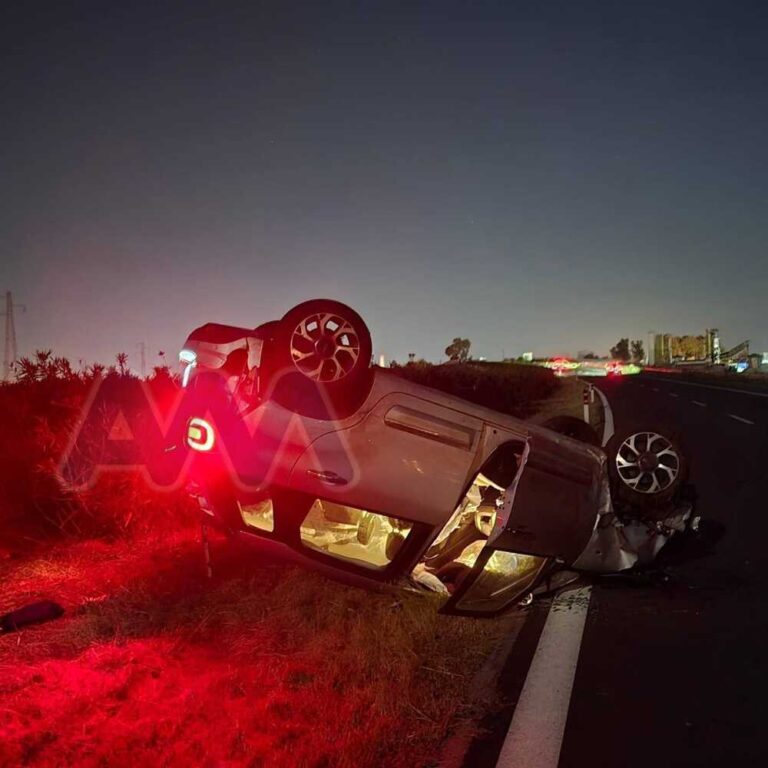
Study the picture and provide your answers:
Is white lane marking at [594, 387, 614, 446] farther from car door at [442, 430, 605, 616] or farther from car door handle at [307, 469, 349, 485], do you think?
car door handle at [307, 469, 349, 485]

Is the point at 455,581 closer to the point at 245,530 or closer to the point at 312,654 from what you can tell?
the point at 312,654

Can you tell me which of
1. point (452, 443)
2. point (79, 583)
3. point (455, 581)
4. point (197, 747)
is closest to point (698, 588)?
point (455, 581)

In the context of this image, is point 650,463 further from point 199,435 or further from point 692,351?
point 692,351

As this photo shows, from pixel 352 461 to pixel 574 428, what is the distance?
10.4ft

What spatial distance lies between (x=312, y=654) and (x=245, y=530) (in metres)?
0.84

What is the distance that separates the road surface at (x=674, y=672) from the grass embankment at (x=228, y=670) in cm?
44

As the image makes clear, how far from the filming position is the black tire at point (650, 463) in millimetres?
5535

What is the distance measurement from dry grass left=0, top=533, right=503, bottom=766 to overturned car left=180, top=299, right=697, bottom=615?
1.64 feet

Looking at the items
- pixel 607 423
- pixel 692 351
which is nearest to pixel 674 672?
pixel 607 423

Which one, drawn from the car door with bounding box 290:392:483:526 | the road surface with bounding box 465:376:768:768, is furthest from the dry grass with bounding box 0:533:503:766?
the car door with bounding box 290:392:483:526

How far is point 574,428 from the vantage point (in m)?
6.23

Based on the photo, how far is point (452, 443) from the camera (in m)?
3.88

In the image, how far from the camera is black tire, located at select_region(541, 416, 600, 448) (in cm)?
612

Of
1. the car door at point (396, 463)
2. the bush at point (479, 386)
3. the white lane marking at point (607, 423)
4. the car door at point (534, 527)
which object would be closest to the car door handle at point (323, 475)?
the car door at point (396, 463)
